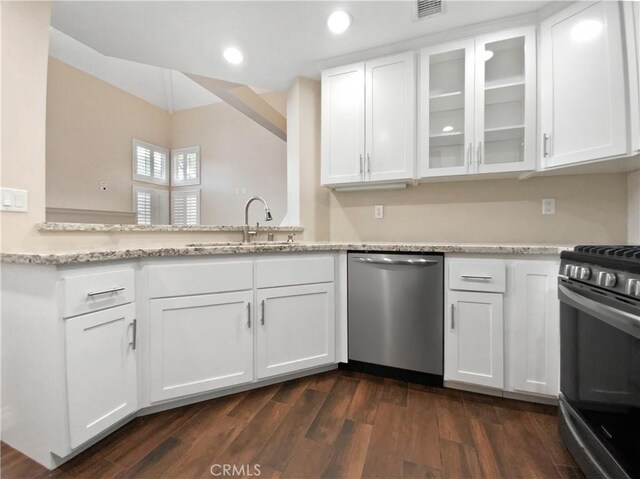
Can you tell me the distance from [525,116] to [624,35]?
1.64 ft

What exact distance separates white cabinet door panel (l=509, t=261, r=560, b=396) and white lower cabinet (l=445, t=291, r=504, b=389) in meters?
0.08

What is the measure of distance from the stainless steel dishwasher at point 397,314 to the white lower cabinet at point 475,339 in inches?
2.5

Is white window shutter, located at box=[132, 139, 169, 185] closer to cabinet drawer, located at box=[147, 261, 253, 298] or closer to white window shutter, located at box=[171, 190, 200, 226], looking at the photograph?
white window shutter, located at box=[171, 190, 200, 226]

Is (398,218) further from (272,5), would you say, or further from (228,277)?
(272,5)

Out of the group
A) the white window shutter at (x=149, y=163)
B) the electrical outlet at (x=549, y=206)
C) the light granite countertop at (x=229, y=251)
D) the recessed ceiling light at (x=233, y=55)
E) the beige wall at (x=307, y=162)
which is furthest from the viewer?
the white window shutter at (x=149, y=163)

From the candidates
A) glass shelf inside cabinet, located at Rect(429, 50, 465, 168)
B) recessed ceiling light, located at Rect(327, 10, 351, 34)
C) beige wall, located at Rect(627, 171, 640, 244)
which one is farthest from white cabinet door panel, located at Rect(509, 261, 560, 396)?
recessed ceiling light, located at Rect(327, 10, 351, 34)

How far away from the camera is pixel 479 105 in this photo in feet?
6.15

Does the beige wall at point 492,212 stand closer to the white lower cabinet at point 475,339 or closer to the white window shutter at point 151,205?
the white lower cabinet at point 475,339

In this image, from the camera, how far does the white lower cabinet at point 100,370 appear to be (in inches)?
42.8

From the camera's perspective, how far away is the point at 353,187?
238cm

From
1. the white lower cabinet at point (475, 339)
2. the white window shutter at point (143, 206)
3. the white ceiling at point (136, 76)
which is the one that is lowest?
the white lower cabinet at point (475, 339)

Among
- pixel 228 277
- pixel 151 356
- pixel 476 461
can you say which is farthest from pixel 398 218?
pixel 151 356

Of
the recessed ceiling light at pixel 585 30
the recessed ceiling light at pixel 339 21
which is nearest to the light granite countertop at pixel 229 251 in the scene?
the recessed ceiling light at pixel 585 30

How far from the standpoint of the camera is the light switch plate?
4.21 ft
